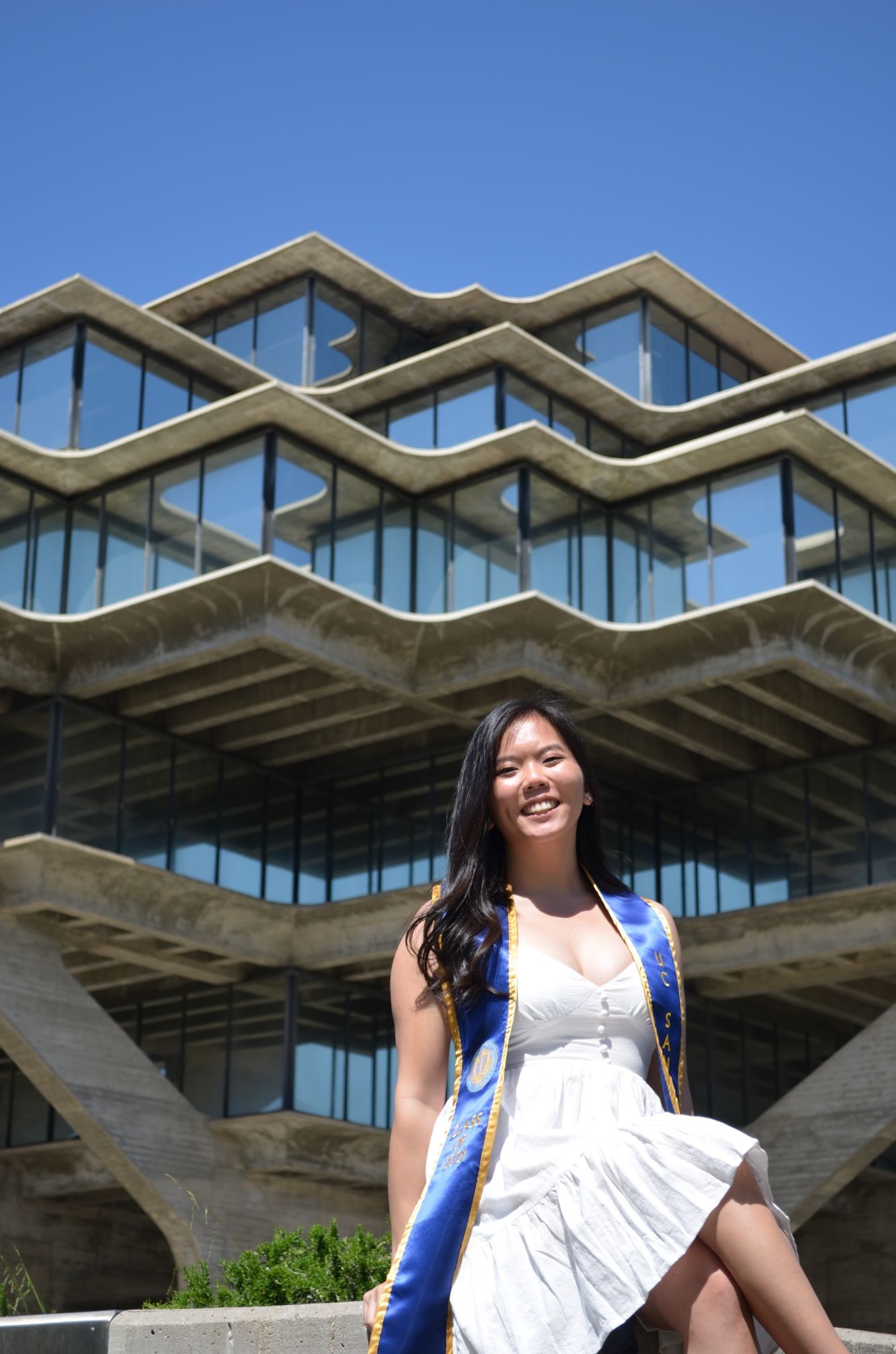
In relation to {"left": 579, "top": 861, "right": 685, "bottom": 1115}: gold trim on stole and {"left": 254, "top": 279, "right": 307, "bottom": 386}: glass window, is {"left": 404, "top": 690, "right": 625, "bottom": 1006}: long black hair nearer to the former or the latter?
{"left": 579, "top": 861, "right": 685, "bottom": 1115}: gold trim on stole

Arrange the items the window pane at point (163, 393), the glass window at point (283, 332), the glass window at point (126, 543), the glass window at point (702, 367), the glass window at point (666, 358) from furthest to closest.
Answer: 1. the glass window at point (702, 367)
2. the glass window at point (283, 332)
3. the glass window at point (666, 358)
4. the window pane at point (163, 393)
5. the glass window at point (126, 543)

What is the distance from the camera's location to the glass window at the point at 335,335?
41.4 meters

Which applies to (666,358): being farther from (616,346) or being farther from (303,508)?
(303,508)

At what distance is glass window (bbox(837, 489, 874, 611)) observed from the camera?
102 ft

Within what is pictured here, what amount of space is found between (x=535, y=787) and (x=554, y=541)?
86.8 ft

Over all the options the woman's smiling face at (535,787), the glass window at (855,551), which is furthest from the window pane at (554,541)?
the woman's smiling face at (535,787)

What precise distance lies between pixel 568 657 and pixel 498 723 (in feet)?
83.9

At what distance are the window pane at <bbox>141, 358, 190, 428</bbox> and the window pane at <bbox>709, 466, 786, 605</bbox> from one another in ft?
34.1

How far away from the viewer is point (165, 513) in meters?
31.3

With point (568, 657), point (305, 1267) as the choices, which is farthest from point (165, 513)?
point (305, 1267)

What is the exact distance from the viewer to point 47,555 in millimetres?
31859

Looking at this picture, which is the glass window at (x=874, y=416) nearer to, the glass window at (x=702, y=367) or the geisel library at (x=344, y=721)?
the geisel library at (x=344, y=721)

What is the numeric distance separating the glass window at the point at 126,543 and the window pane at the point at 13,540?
1423 mm

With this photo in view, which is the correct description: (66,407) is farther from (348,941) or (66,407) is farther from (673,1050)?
(673,1050)
